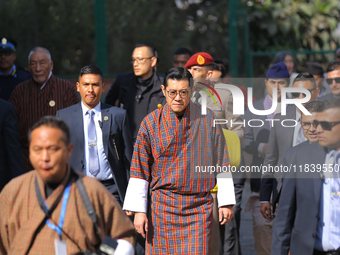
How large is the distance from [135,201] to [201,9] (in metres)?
8.88

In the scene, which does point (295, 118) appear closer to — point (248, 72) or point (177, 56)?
point (177, 56)

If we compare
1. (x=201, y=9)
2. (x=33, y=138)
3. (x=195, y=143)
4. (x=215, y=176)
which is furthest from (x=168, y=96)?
(x=201, y=9)

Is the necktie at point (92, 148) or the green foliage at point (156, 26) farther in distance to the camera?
the green foliage at point (156, 26)

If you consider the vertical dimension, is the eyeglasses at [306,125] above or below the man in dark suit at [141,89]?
below

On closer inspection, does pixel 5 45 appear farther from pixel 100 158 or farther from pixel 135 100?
pixel 100 158

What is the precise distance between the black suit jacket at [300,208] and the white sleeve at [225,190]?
0.49 metres

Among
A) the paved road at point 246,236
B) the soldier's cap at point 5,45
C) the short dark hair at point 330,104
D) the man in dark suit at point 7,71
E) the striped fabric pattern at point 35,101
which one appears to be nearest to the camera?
the short dark hair at point 330,104

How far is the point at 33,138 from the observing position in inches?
108

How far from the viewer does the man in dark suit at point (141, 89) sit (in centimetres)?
596

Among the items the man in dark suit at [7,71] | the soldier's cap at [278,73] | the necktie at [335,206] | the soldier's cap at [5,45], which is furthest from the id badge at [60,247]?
the soldier's cap at [5,45]

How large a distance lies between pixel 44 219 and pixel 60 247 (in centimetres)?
16

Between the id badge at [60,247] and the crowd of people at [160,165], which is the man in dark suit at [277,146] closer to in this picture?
the crowd of people at [160,165]

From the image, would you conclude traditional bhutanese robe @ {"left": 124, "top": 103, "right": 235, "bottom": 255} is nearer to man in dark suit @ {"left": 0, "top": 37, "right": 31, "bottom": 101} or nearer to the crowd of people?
the crowd of people

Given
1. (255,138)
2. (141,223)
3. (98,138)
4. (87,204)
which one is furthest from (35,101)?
(87,204)
